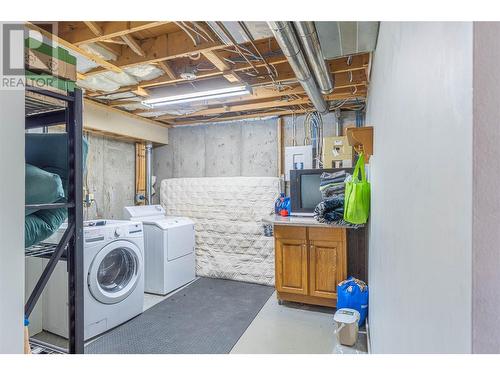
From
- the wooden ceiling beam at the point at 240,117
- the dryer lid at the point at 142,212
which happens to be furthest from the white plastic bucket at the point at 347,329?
the dryer lid at the point at 142,212

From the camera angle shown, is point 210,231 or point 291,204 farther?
point 210,231

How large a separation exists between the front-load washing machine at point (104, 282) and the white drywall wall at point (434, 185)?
259 cm

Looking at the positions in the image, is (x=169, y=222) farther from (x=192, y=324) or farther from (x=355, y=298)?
(x=355, y=298)

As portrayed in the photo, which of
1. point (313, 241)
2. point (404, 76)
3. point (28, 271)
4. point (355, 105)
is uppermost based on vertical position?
point (355, 105)

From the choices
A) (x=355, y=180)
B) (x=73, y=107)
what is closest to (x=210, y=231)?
(x=355, y=180)

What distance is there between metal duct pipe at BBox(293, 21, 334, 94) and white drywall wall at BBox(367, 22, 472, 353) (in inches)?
28.5

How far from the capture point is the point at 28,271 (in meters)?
2.68

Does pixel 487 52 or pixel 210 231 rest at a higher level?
pixel 487 52

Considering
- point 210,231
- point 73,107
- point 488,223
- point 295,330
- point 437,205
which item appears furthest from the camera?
point 210,231

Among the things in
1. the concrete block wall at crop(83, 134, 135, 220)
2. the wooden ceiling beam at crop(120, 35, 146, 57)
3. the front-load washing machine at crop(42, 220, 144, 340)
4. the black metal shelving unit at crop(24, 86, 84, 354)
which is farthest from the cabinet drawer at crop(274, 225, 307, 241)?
the concrete block wall at crop(83, 134, 135, 220)

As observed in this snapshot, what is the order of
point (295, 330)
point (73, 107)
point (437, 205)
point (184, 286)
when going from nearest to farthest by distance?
1. point (437, 205)
2. point (73, 107)
3. point (295, 330)
4. point (184, 286)

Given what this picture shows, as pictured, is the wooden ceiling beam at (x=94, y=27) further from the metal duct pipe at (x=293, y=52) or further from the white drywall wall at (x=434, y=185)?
the white drywall wall at (x=434, y=185)
